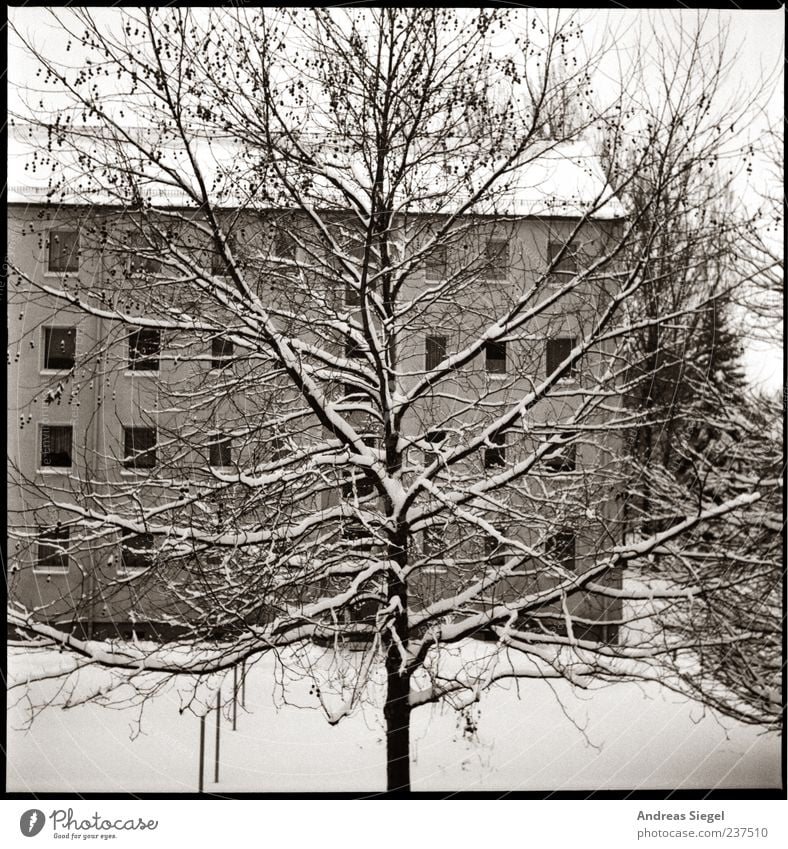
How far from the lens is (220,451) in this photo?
475 cm

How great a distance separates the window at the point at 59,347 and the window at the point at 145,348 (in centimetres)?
29

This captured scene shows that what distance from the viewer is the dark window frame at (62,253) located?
4.32m

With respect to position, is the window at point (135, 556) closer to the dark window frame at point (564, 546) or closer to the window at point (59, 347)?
the window at point (59, 347)

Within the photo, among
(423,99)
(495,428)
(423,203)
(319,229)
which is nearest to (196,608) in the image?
(495,428)

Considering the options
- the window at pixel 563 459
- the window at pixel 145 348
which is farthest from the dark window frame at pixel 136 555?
the window at pixel 563 459

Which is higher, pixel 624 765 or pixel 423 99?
pixel 423 99

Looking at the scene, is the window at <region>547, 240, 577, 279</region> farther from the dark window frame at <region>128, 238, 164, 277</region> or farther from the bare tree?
the dark window frame at <region>128, 238, 164, 277</region>

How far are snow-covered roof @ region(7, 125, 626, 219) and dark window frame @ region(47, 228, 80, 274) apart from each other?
15 cm

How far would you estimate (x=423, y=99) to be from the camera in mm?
4250

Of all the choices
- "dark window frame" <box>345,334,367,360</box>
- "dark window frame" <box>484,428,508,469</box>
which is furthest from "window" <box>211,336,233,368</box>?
"dark window frame" <box>484,428,508,469</box>

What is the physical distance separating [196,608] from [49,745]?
91cm

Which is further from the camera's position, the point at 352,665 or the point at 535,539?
the point at 535,539

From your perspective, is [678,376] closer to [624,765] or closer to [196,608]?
[624,765]

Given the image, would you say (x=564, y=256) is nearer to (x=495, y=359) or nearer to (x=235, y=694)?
(x=495, y=359)
